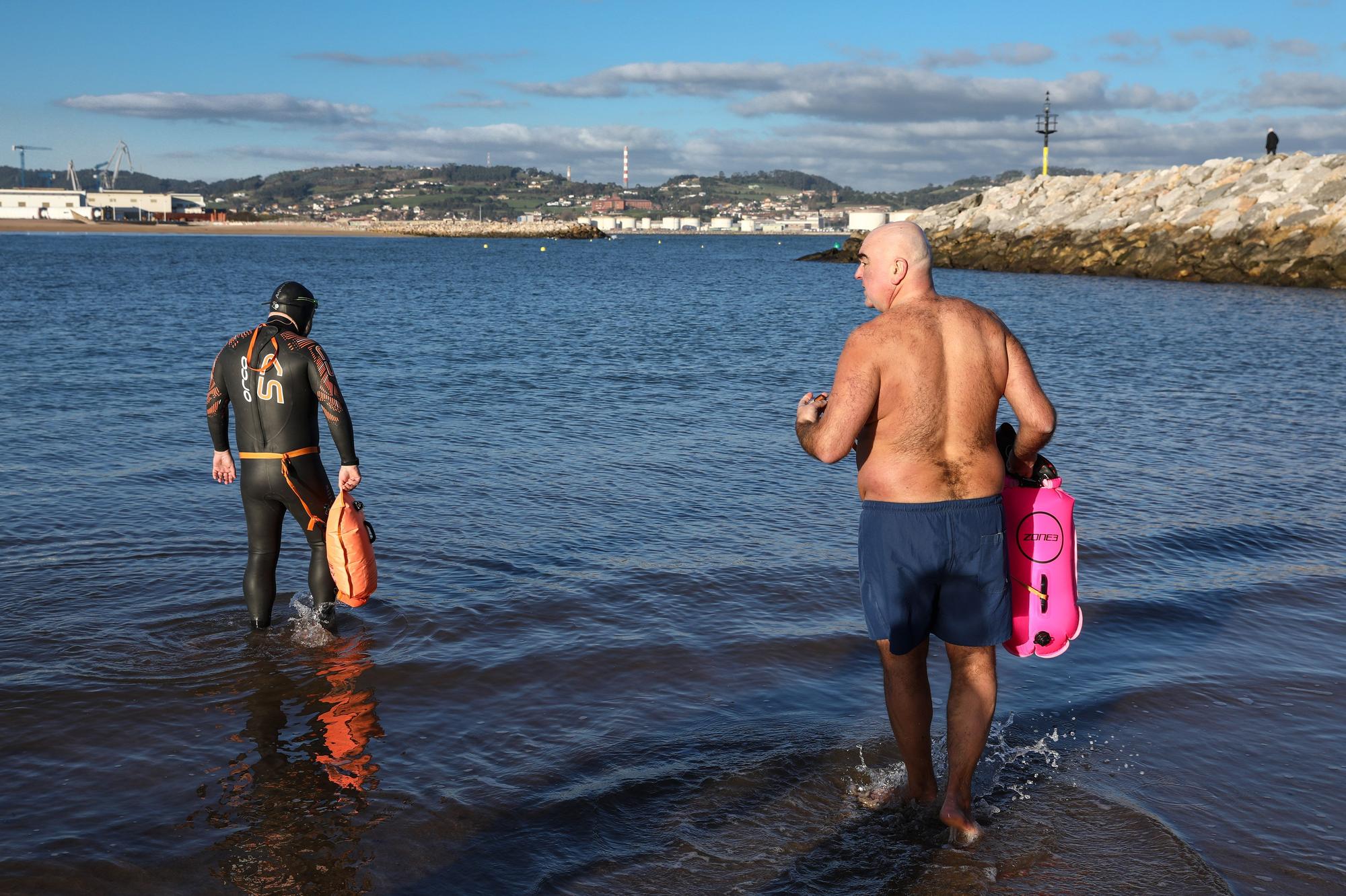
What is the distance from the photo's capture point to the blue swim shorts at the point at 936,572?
404cm

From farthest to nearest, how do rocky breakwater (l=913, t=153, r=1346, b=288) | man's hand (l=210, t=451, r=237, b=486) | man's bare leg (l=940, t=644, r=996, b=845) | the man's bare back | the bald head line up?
rocky breakwater (l=913, t=153, r=1346, b=288) < man's hand (l=210, t=451, r=237, b=486) < man's bare leg (l=940, t=644, r=996, b=845) < the bald head < the man's bare back

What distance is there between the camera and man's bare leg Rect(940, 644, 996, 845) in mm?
4211

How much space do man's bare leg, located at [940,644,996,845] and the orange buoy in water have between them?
3.40 m

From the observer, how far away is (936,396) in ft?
13.2

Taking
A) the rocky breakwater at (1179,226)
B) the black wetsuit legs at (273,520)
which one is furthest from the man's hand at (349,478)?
the rocky breakwater at (1179,226)

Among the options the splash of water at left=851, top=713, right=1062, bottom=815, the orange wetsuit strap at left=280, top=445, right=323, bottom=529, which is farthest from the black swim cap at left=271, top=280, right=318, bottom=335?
the splash of water at left=851, top=713, right=1062, bottom=815

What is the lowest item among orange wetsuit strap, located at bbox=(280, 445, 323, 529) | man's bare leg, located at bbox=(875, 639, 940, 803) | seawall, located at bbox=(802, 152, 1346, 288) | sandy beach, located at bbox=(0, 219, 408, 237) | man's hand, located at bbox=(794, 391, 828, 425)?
man's bare leg, located at bbox=(875, 639, 940, 803)

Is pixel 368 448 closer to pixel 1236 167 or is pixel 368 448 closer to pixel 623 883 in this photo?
pixel 623 883

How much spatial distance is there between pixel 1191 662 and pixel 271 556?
5.51 meters

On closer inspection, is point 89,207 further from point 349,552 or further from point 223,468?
point 349,552

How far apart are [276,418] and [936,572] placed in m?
3.96

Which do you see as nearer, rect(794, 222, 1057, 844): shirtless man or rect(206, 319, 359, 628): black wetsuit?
rect(794, 222, 1057, 844): shirtless man

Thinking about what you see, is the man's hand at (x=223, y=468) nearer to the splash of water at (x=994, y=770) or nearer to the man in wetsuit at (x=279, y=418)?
the man in wetsuit at (x=279, y=418)

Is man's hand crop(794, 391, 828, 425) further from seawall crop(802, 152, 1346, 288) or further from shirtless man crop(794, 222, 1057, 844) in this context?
seawall crop(802, 152, 1346, 288)
